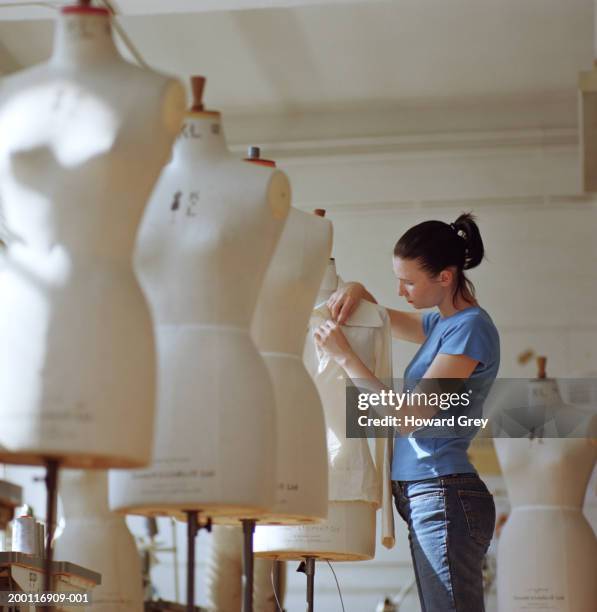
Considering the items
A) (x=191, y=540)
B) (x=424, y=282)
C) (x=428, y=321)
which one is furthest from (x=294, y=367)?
(x=428, y=321)

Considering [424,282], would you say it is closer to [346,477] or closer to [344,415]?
[344,415]

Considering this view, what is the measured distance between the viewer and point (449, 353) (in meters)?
2.65

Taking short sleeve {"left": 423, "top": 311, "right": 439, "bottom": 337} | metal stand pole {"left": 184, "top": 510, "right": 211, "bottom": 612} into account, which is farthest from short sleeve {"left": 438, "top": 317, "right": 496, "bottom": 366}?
metal stand pole {"left": 184, "top": 510, "right": 211, "bottom": 612}

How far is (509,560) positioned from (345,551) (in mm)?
1001

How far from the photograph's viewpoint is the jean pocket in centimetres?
253

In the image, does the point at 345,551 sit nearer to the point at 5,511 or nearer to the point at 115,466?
the point at 115,466

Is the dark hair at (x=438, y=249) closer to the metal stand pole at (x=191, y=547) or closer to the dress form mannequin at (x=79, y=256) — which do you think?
the metal stand pole at (x=191, y=547)

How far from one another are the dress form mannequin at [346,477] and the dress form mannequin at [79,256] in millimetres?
1175

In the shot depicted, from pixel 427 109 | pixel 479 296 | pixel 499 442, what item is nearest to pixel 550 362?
pixel 479 296

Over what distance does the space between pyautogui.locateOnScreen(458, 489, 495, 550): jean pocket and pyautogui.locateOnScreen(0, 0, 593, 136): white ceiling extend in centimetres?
319

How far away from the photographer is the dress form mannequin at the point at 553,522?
11.2 ft

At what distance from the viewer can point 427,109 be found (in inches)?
249

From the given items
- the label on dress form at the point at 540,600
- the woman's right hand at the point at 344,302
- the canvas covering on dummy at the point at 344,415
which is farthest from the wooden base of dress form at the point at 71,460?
the label on dress form at the point at 540,600

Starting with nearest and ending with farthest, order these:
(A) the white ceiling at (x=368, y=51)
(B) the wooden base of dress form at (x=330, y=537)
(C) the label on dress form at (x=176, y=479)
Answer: (C) the label on dress form at (x=176, y=479)
(B) the wooden base of dress form at (x=330, y=537)
(A) the white ceiling at (x=368, y=51)
